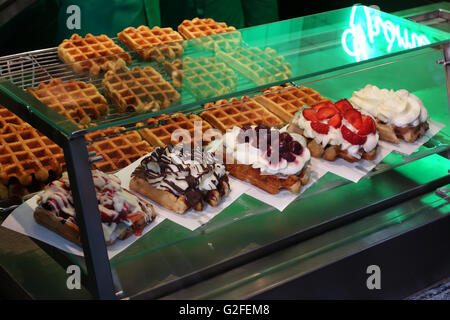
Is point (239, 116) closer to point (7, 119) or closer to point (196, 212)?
point (196, 212)

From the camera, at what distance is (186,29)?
4043 mm

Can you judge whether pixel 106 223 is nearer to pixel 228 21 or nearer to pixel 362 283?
pixel 362 283

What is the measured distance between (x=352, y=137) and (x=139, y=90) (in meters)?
1.08

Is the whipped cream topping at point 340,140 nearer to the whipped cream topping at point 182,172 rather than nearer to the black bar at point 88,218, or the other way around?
the whipped cream topping at point 182,172

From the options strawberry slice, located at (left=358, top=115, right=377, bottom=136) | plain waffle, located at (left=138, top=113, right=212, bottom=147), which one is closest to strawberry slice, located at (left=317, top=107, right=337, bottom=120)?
strawberry slice, located at (left=358, top=115, right=377, bottom=136)

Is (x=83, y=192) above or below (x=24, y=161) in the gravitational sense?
above

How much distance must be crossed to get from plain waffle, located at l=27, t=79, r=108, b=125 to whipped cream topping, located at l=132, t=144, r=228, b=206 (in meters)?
0.46

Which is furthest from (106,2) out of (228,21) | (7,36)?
→ (228,21)

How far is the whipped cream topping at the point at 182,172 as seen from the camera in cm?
Result: 232

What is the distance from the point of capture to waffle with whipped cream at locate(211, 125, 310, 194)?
245 centimetres

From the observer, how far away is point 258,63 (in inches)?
87.7

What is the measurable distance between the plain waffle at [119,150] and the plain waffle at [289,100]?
770 mm

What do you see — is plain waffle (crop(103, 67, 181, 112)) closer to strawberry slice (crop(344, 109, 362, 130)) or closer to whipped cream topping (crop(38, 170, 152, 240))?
whipped cream topping (crop(38, 170, 152, 240))

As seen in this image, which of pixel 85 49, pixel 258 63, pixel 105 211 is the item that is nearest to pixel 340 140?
pixel 258 63
